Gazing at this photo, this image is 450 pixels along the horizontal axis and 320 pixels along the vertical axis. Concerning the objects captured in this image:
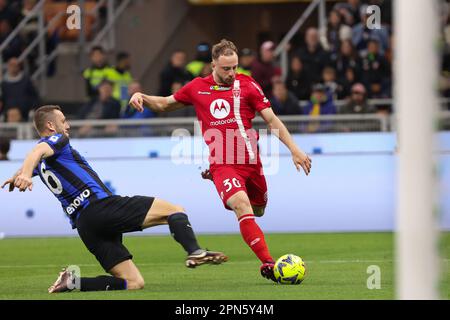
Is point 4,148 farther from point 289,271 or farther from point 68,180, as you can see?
point 289,271

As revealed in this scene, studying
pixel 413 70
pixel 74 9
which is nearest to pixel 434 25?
pixel 413 70

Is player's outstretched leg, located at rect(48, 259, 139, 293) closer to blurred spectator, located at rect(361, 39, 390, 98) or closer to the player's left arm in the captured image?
the player's left arm

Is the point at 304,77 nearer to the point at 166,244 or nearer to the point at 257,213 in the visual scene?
the point at 166,244

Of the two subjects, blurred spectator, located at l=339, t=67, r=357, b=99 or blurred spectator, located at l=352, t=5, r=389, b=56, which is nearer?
blurred spectator, located at l=339, t=67, r=357, b=99

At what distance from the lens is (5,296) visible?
9.99 meters

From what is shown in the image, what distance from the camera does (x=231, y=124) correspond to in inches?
449

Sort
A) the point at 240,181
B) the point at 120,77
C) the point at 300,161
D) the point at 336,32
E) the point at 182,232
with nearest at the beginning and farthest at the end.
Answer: the point at 182,232 → the point at 300,161 → the point at 240,181 → the point at 336,32 → the point at 120,77

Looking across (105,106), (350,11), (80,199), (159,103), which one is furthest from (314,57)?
(80,199)

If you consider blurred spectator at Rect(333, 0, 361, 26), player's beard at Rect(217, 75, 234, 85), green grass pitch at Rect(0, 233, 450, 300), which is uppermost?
blurred spectator at Rect(333, 0, 361, 26)

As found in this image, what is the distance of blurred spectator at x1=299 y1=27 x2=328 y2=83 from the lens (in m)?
20.7

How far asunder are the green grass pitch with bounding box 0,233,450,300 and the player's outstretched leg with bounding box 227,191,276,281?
0.17 meters

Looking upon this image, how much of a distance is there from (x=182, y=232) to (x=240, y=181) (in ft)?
4.25

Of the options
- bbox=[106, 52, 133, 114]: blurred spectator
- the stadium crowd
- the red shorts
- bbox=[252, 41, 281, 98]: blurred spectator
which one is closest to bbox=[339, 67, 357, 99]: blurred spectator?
the stadium crowd
